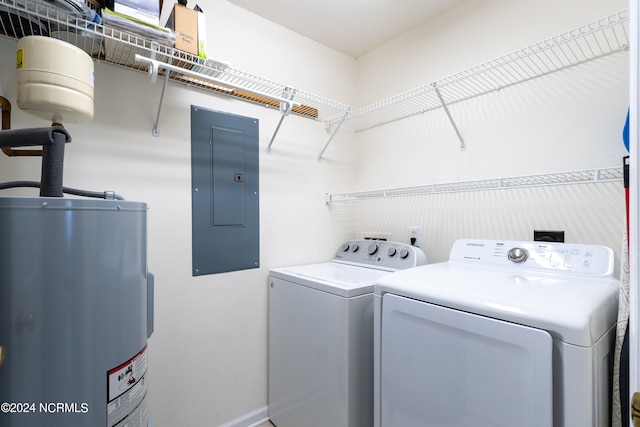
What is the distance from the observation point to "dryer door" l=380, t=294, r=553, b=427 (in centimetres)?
79

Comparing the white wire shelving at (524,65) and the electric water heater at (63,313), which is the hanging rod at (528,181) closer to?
the white wire shelving at (524,65)

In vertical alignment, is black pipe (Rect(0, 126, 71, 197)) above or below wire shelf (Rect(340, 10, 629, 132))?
below

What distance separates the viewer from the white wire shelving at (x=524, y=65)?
1192mm

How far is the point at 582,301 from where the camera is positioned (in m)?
0.85

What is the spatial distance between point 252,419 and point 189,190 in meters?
1.42

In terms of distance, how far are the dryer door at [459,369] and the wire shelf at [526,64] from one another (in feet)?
3.58

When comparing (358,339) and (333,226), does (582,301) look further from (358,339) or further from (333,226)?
(333,226)

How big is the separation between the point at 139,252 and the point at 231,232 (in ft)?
2.85

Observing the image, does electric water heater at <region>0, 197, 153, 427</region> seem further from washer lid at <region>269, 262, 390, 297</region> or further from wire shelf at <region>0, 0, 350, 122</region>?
washer lid at <region>269, 262, 390, 297</region>

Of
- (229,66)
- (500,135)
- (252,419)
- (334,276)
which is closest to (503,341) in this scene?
(334,276)

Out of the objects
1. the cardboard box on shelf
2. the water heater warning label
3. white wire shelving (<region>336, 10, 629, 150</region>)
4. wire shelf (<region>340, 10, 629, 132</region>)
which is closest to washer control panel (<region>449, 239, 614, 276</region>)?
white wire shelving (<region>336, 10, 629, 150</region>)

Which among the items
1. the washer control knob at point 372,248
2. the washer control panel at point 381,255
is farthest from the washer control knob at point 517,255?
the washer control knob at point 372,248

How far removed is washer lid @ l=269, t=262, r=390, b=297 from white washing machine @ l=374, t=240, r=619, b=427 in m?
0.21

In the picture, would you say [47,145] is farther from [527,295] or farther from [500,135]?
[500,135]
